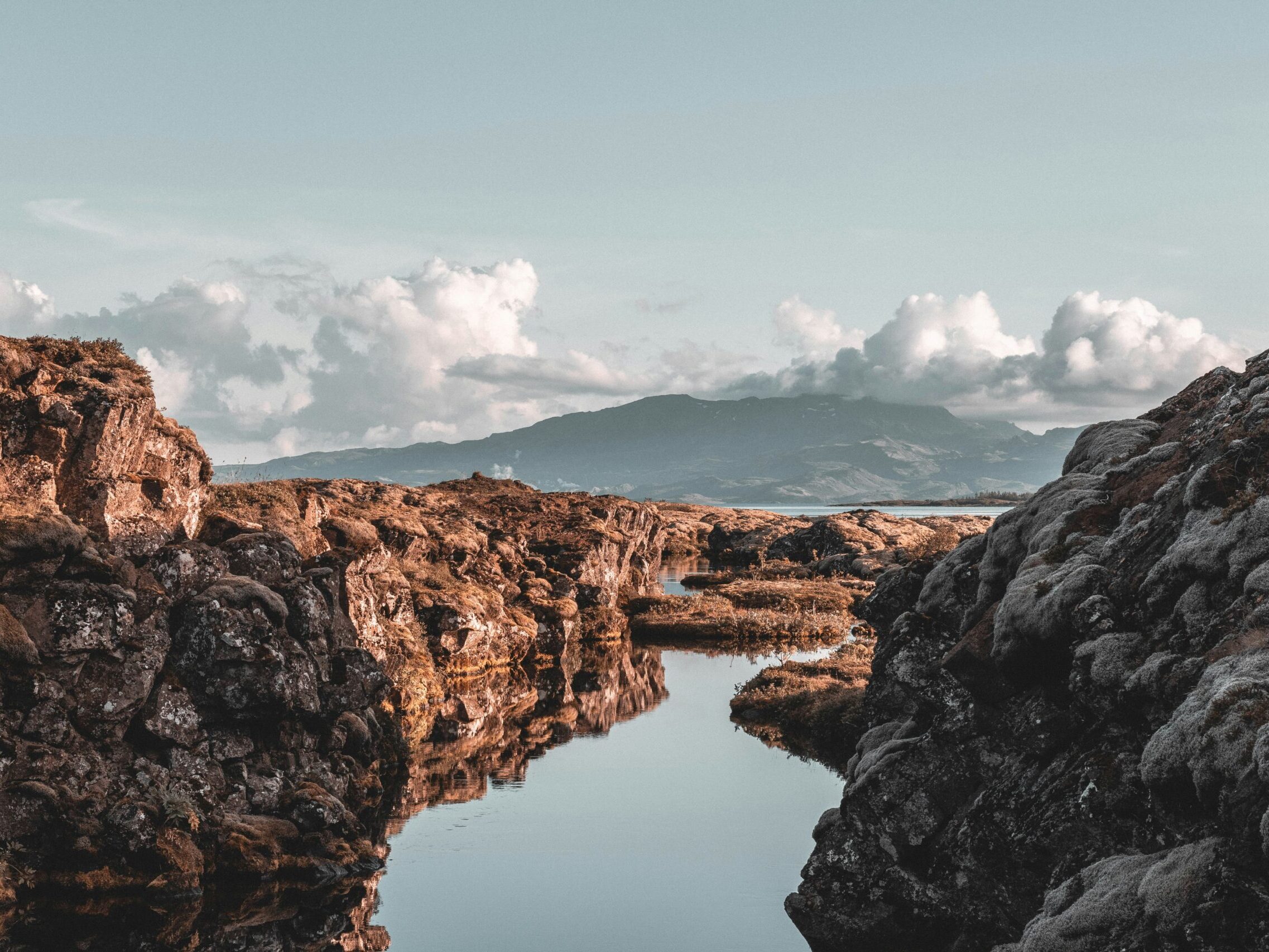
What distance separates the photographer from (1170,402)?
46.2m

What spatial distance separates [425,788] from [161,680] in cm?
1676

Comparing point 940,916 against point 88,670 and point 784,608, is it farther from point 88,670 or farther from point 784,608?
point 784,608

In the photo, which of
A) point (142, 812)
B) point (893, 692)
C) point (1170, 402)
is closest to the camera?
point (142, 812)

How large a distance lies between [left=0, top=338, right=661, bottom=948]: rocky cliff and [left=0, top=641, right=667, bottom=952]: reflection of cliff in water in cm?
28

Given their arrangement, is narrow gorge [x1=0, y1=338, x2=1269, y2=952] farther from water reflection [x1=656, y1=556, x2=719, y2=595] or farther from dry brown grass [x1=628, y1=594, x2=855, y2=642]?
water reflection [x1=656, y1=556, x2=719, y2=595]

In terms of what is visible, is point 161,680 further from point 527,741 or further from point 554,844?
point 527,741

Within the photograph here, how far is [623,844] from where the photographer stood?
46.6 meters

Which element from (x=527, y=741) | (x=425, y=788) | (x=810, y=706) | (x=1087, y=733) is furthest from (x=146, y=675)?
(x=810, y=706)

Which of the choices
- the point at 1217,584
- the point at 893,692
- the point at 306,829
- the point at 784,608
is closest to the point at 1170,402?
the point at 893,692

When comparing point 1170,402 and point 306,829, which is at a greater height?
point 1170,402

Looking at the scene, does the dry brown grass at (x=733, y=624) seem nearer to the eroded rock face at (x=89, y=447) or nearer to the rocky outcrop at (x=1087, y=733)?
the rocky outcrop at (x=1087, y=733)

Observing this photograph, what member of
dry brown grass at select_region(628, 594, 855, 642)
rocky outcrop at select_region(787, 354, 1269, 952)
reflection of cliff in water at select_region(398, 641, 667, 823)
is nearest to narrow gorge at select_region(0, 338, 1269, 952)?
rocky outcrop at select_region(787, 354, 1269, 952)

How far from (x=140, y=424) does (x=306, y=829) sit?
62.0 ft

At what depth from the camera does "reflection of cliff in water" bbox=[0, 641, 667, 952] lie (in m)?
33.3
